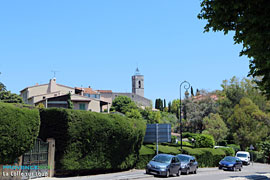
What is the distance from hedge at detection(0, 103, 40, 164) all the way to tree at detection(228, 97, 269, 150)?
54083 millimetres

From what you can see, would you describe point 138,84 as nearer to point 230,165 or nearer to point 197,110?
point 197,110

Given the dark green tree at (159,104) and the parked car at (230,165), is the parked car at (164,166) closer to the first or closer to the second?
the parked car at (230,165)

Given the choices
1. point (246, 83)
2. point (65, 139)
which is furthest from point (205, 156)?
point (246, 83)

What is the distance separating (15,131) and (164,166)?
1118 centimetres

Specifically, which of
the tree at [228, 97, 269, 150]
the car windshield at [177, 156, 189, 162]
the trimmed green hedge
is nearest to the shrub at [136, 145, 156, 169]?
the car windshield at [177, 156, 189, 162]

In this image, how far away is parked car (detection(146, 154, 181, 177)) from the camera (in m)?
22.0

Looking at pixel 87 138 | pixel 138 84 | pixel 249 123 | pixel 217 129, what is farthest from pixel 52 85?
pixel 138 84

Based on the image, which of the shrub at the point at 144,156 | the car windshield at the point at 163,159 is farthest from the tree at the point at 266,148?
the car windshield at the point at 163,159

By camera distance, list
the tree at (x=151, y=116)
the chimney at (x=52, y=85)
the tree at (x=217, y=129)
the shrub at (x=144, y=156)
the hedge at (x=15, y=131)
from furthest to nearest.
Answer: the tree at (x=151, y=116) → the chimney at (x=52, y=85) → the tree at (x=217, y=129) → the shrub at (x=144, y=156) → the hedge at (x=15, y=131)

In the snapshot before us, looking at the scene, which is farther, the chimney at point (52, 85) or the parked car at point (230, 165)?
the chimney at point (52, 85)

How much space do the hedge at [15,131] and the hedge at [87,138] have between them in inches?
115

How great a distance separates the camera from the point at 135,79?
18500 centimetres

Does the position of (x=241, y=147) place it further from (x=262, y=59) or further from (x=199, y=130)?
(x=262, y=59)

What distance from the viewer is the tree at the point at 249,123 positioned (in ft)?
205
